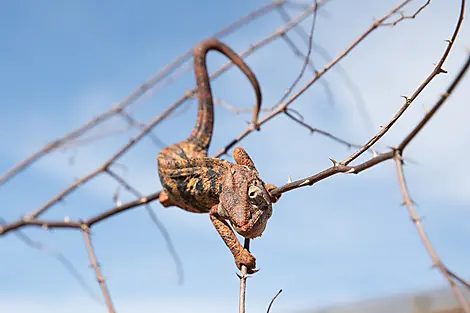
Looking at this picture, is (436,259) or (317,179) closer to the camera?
(436,259)

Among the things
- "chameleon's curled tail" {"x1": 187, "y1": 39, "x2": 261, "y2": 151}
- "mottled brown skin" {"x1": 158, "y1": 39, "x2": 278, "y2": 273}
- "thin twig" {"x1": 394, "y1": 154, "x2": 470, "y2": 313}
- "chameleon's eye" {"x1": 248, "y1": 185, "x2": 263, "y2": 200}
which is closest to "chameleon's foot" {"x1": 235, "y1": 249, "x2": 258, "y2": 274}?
"mottled brown skin" {"x1": 158, "y1": 39, "x2": 278, "y2": 273}

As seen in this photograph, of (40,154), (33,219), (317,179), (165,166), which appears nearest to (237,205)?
(317,179)

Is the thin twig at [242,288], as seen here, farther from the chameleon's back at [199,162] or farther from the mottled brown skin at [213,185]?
the chameleon's back at [199,162]

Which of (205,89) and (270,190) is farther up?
(205,89)

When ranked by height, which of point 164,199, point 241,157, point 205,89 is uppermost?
point 205,89

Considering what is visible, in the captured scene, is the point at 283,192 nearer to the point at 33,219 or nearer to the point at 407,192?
the point at 407,192

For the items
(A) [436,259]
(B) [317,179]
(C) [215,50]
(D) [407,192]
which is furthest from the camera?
(C) [215,50]

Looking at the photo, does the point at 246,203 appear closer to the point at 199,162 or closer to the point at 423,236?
the point at 199,162

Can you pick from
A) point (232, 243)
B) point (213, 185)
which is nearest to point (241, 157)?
point (213, 185)
